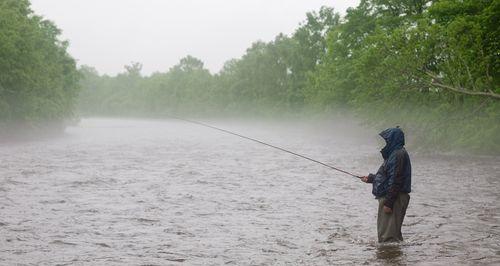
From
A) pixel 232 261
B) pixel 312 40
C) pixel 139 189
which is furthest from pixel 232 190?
pixel 312 40

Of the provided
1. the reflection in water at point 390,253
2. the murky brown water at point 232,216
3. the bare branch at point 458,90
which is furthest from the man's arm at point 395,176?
the bare branch at point 458,90

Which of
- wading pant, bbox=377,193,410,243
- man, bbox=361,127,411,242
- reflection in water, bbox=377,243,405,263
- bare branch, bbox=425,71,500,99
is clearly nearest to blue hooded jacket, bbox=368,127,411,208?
man, bbox=361,127,411,242

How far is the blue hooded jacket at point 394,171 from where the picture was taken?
10.1 m

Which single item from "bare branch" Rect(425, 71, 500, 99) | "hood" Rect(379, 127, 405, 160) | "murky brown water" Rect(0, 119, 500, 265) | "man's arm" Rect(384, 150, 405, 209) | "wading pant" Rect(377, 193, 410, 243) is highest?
"bare branch" Rect(425, 71, 500, 99)

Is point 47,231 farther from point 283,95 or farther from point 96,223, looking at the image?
point 283,95

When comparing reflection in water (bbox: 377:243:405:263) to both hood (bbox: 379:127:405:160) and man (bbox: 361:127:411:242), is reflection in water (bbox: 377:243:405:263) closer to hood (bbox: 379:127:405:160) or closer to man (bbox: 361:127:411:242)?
man (bbox: 361:127:411:242)

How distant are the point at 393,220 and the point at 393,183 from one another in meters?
0.83

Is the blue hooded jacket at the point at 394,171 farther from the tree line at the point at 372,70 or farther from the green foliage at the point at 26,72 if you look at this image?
the green foliage at the point at 26,72

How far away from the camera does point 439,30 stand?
103ft

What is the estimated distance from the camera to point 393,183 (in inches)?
398

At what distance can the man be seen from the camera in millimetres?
10125

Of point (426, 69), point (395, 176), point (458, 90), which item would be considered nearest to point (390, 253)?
point (395, 176)

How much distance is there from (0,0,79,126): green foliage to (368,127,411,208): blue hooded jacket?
43.0m

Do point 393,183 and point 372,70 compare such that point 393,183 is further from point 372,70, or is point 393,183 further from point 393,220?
point 372,70
